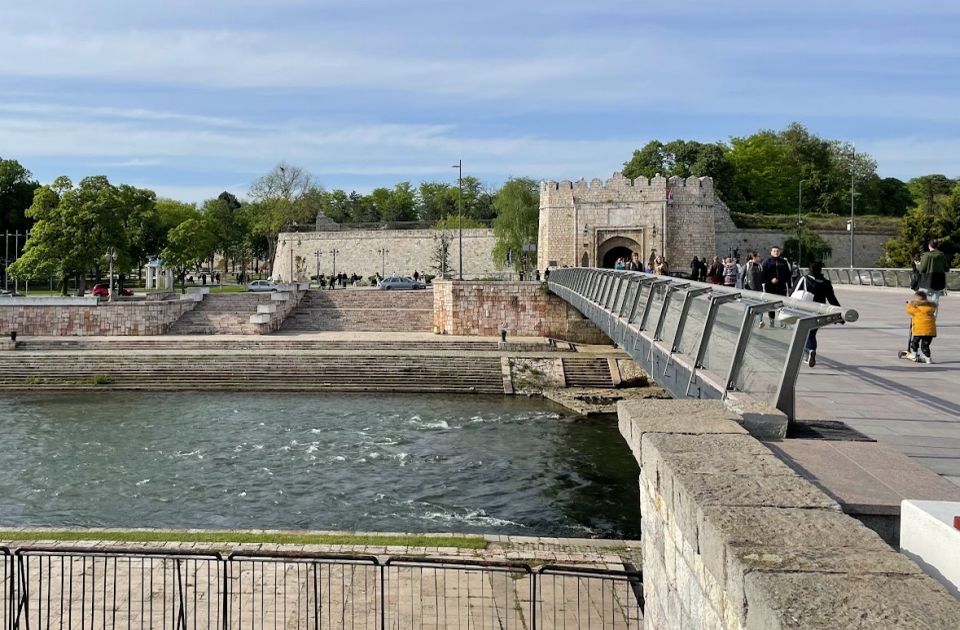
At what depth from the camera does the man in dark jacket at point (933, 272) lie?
1280cm

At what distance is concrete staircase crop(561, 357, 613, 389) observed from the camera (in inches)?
1133

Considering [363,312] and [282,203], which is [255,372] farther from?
[282,203]

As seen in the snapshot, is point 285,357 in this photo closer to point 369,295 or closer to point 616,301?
point 369,295

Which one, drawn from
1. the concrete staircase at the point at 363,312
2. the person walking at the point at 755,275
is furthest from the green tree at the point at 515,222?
the person walking at the point at 755,275

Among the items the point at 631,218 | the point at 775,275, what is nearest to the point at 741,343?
the point at 775,275

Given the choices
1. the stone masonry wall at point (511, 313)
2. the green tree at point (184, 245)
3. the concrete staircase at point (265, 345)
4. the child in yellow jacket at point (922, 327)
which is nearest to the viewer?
the child in yellow jacket at point (922, 327)

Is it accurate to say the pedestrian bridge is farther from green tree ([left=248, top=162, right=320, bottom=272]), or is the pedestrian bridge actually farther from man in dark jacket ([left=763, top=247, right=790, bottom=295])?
green tree ([left=248, top=162, right=320, bottom=272])

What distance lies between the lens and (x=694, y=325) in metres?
8.30

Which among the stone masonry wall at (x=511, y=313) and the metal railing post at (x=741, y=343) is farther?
the stone masonry wall at (x=511, y=313)

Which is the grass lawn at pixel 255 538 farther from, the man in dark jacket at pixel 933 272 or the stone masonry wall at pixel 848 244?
the stone masonry wall at pixel 848 244

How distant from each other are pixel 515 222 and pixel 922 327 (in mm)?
51602

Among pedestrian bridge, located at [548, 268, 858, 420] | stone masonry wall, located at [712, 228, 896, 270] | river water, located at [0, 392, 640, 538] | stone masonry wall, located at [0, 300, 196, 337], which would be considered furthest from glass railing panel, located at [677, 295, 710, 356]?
stone masonry wall, located at [712, 228, 896, 270]

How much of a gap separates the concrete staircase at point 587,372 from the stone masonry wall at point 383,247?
35.5m

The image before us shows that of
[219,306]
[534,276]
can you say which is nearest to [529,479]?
[219,306]
